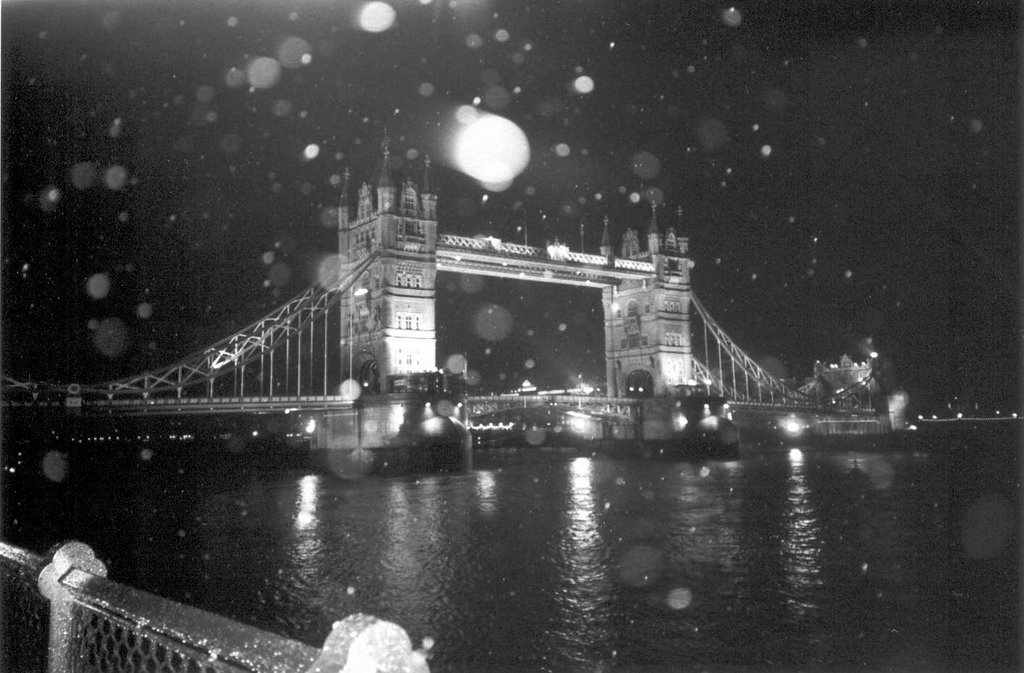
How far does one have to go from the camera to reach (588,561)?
11773mm

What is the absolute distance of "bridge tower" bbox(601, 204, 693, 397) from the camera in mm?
44625

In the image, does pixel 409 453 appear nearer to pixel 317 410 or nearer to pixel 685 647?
pixel 317 410

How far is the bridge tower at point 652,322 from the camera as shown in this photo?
146ft

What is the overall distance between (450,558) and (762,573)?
4.56 m

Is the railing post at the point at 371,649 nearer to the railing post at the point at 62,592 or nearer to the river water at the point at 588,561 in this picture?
the railing post at the point at 62,592

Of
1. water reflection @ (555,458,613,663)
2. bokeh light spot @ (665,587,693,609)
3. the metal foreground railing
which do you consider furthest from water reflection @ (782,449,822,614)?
the metal foreground railing

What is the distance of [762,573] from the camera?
35.5ft

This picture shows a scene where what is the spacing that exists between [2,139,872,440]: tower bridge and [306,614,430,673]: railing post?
2317cm

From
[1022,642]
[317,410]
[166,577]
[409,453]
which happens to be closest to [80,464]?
[317,410]

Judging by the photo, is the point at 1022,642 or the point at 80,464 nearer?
the point at 1022,642

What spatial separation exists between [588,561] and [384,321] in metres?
21.6

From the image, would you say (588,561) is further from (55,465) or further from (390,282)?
(390,282)

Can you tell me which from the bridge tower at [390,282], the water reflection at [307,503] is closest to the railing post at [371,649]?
the water reflection at [307,503]

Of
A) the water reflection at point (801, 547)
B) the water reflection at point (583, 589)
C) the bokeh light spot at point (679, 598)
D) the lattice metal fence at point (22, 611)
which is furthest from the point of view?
the water reflection at point (801, 547)
